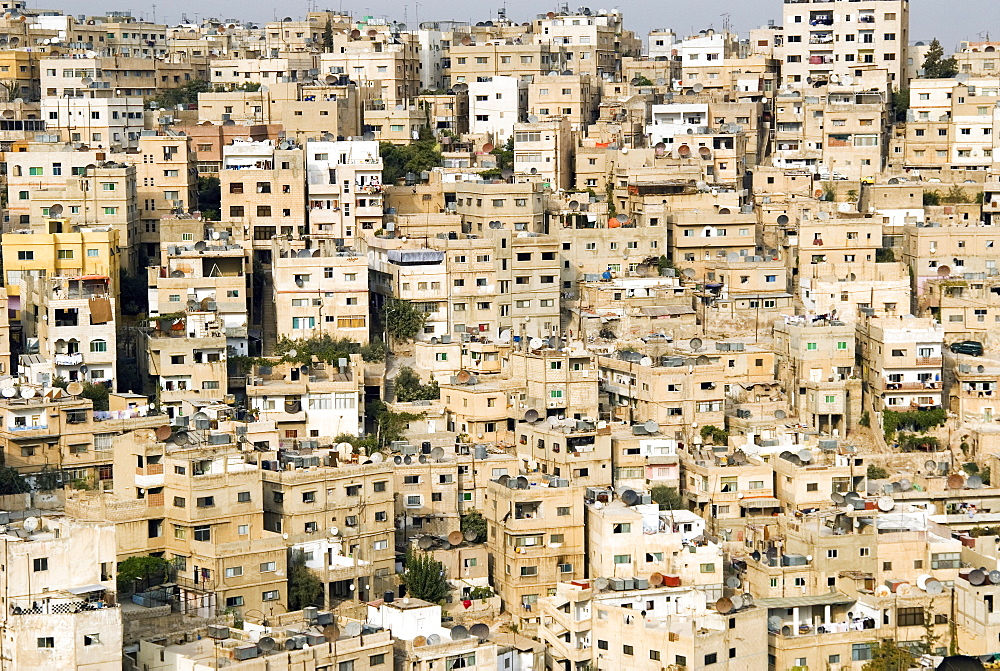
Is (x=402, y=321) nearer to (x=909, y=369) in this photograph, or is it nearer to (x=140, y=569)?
(x=909, y=369)

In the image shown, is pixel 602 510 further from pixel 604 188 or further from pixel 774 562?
pixel 604 188

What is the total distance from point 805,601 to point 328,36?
42.6m

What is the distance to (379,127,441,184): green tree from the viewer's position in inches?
2275

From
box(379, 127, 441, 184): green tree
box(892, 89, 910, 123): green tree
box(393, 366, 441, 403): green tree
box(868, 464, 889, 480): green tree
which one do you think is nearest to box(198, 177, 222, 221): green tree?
box(379, 127, 441, 184): green tree

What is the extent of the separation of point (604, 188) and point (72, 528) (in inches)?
1024

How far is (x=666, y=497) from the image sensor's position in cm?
4166

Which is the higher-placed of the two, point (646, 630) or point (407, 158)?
point (407, 158)

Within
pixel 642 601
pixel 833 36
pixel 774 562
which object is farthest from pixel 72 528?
pixel 833 36

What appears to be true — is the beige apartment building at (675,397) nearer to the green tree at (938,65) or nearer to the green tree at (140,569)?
the green tree at (140,569)

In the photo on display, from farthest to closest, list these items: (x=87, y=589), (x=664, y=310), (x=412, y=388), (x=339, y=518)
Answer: (x=664, y=310)
(x=412, y=388)
(x=339, y=518)
(x=87, y=589)

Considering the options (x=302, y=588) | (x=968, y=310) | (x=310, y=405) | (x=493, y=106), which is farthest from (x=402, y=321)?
(x=493, y=106)

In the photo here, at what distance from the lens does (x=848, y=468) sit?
42156 mm

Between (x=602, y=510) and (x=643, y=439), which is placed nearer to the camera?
(x=602, y=510)

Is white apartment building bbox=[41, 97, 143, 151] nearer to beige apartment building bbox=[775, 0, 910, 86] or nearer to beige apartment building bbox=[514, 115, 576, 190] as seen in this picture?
beige apartment building bbox=[514, 115, 576, 190]
